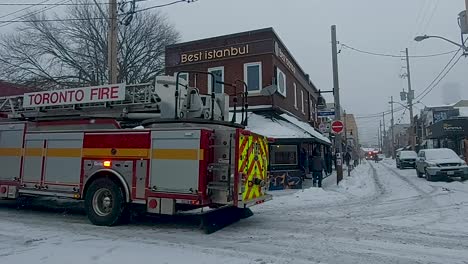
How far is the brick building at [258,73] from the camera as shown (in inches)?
711

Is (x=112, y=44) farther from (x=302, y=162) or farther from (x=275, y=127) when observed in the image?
(x=302, y=162)

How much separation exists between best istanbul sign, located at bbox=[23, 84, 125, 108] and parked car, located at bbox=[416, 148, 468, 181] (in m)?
17.8

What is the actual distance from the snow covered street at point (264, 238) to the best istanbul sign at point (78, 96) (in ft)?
9.53

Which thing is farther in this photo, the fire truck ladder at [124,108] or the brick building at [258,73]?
the brick building at [258,73]

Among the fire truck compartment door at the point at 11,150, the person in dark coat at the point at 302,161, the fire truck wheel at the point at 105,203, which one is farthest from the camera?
the person in dark coat at the point at 302,161

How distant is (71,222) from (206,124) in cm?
404

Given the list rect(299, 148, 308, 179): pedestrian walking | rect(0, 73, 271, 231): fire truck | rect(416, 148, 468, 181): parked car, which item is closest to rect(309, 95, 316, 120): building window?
rect(416, 148, 468, 181): parked car

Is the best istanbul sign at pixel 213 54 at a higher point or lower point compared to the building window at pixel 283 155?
higher

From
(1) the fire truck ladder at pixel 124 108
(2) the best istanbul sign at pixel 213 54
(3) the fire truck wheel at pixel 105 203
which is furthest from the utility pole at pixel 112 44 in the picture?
(3) the fire truck wheel at pixel 105 203

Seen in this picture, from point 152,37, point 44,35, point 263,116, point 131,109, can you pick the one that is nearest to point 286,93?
point 263,116

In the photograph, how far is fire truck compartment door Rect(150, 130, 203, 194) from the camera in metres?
7.79

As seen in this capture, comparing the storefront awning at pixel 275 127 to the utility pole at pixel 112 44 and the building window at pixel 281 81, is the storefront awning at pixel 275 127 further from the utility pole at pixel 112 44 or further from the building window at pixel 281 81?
the utility pole at pixel 112 44

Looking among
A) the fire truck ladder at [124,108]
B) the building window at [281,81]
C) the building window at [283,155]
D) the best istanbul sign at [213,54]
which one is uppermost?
the best istanbul sign at [213,54]

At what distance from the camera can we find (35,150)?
32.0 feet
